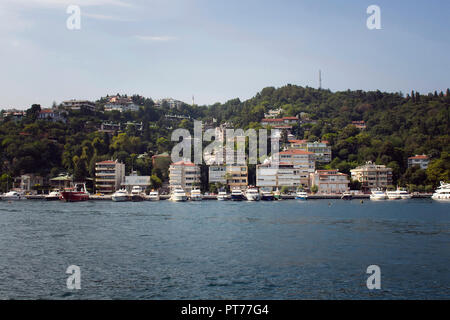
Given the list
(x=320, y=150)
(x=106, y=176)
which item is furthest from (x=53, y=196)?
(x=320, y=150)

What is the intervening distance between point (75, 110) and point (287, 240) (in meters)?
147

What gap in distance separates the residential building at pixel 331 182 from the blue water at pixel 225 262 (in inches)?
2886

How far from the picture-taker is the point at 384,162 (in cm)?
11625

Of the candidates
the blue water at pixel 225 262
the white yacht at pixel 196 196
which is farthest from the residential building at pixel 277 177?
the blue water at pixel 225 262

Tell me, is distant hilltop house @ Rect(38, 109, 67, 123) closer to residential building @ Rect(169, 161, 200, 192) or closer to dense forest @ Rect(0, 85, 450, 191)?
dense forest @ Rect(0, 85, 450, 191)

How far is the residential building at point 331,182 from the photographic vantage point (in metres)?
111

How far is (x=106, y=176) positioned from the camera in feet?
367

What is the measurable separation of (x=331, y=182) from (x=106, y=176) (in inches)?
2157

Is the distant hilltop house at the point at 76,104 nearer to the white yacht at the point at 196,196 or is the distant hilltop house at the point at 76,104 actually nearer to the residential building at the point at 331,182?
the white yacht at the point at 196,196

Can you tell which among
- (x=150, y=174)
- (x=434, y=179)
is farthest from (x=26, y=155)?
(x=434, y=179)

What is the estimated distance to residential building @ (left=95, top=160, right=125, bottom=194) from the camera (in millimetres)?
111688

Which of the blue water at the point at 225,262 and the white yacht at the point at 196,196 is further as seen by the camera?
the white yacht at the point at 196,196

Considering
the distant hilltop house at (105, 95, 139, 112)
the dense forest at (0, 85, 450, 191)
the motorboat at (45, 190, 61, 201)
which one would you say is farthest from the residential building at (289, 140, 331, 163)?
the distant hilltop house at (105, 95, 139, 112)

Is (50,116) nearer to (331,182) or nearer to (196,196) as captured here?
(196,196)
